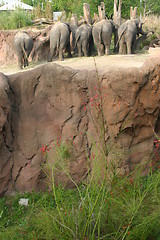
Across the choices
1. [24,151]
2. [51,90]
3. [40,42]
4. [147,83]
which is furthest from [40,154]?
[40,42]

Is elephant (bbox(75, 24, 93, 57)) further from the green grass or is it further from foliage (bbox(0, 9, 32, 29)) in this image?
the green grass

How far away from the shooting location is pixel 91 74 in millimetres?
4203

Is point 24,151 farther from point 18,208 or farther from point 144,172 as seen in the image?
point 144,172

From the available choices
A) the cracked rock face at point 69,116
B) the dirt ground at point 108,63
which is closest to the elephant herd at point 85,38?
the dirt ground at point 108,63

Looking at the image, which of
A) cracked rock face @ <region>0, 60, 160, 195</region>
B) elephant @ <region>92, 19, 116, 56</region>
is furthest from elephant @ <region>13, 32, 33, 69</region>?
cracked rock face @ <region>0, 60, 160, 195</region>

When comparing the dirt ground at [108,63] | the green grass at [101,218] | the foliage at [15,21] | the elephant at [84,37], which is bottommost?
the green grass at [101,218]

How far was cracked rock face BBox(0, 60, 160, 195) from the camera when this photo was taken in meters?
4.19

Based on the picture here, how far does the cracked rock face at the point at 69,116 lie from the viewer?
4.19 meters

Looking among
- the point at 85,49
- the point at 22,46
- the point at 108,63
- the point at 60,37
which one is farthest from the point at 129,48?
the point at 22,46

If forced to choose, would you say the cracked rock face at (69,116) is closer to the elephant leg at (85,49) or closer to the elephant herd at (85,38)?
the elephant herd at (85,38)

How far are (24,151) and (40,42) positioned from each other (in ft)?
14.0

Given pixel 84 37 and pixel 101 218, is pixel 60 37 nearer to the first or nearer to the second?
pixel 84 37

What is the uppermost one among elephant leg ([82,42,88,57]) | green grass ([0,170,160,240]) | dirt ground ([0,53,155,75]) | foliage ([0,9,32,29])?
foliage ([0,9,32,29])

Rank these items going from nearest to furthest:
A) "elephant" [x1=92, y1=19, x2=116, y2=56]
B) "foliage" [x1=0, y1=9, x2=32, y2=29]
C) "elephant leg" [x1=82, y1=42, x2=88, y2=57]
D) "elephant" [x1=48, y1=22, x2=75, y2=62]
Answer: "elephant" [x1=92, y1=19, x2=116, y2=56], "elephant" [x1=48, y1=22, x2=75, y2=62], "elephant leg" [x1=82, y1=42, x2=88, y2=57], "foliage" [x1=0, y1=9, x2=32, y2=29]
